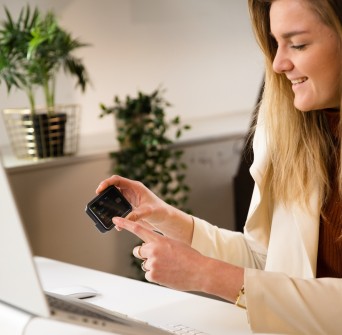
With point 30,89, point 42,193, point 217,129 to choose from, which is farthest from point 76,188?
point 217,129

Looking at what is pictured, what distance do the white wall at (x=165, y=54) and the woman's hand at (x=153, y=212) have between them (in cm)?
174

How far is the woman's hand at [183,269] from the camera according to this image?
1491mm

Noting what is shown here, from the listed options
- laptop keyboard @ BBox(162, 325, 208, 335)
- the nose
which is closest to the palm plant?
the nose

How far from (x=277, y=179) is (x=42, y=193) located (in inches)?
64.9

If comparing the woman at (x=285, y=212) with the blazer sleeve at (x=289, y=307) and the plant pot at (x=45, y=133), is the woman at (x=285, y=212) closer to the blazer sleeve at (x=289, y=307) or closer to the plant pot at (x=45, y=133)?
the blazer sleeve at (x=289, y=307)

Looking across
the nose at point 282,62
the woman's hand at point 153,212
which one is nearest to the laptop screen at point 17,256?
the woman's hand at point 153,212

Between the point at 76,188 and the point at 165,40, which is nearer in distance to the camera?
the point at 76,188

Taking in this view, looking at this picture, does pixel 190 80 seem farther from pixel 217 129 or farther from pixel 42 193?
pixel 42 193

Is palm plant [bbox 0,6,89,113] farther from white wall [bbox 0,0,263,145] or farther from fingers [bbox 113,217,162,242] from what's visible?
fingers [bbox 113,217,162,242]

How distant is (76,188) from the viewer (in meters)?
3.43

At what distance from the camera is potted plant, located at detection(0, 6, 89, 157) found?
10.3 ft

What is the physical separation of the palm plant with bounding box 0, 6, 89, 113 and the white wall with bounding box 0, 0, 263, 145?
268 mm

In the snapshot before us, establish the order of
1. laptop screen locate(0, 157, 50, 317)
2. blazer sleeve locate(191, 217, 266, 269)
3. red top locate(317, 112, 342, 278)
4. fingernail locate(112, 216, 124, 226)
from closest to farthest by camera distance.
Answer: laptop screen locate(0, 157, 50, 317) < fingernail locate(112, 216, 124, 226) < red top locate(317, 112, 342, 278) < blazer sleeve locate(191, 217, 266, 269)

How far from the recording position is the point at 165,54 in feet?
13.9
